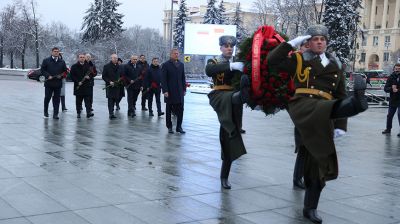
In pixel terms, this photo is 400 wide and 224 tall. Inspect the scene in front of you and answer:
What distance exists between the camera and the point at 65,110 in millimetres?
16812

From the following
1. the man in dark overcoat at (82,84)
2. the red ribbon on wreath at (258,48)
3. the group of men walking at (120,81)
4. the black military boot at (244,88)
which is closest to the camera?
the black military boot at (244,88)

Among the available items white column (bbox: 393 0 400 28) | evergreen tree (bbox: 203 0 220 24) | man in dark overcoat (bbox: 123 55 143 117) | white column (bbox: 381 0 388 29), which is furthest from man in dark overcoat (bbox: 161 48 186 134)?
white column (bbox: 381 0 388 29)

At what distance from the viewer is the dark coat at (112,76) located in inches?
603

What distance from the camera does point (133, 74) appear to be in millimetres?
16781

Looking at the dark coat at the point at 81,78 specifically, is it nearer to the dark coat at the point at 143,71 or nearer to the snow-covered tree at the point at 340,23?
the dark coat at the point at 143,71

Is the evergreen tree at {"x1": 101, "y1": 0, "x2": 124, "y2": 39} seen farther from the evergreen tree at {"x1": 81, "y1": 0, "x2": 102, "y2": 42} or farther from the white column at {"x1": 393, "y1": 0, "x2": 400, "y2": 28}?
the white column at {"x1": 393, "y1": 0, "x2": 400, "y2": 28}

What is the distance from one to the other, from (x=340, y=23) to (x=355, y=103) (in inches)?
1585

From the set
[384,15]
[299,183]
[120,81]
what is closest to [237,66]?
[299,183]

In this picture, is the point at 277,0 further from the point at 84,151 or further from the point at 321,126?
the point at 321,126

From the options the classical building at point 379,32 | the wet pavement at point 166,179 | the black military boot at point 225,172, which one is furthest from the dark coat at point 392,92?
the classical building at point 379,32

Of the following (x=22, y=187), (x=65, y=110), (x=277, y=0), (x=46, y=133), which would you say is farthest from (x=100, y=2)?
(x=22, y=187)

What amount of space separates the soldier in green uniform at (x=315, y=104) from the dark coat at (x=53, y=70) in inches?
389

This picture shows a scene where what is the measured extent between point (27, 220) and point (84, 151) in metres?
4.02

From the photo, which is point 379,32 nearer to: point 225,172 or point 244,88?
point 225,172
